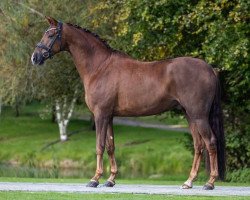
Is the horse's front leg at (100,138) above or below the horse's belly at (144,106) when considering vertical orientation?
below

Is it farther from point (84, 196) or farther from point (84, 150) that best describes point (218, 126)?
point (84, 150)

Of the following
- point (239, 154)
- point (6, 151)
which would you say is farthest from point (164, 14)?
point (6, 151)

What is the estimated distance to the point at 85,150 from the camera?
46156 mm

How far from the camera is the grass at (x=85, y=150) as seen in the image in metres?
39.2

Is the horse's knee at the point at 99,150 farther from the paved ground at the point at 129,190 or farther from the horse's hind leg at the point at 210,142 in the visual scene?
the horse's hind leg at the point at 210,142

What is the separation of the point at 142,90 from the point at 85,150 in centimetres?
2986

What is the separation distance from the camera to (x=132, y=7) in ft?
84.0

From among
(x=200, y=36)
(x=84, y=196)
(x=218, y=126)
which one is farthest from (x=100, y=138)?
(x=200, y=36)

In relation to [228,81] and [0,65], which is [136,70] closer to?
[228,81]

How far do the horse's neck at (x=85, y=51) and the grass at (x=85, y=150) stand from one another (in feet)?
54.1

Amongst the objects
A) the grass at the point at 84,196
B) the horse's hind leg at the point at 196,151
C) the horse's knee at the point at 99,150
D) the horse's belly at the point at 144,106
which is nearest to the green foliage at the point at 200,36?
the horse's hind leg at the point at 196,151

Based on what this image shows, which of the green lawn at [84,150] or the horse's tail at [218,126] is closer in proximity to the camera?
the horse's tail at [218,126]

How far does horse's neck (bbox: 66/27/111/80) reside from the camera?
56.0ft

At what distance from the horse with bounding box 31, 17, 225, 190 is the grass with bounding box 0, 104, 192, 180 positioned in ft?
54.5
